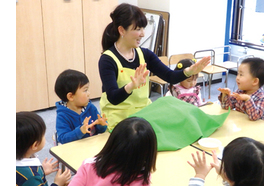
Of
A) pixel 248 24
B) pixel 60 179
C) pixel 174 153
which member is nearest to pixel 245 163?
pixel 174 153

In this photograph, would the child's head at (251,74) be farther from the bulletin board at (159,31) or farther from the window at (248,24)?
the window at (248,24)

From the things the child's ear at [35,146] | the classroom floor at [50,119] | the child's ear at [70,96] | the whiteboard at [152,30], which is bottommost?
the classroom floor at [50,119]

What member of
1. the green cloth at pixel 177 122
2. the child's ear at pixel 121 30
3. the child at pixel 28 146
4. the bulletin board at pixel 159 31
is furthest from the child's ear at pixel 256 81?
the bulletin board at pixel 159 31

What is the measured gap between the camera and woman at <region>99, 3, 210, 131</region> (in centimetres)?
206

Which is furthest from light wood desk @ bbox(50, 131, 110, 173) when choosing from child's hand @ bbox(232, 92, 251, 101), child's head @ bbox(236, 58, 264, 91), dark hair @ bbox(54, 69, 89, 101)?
child's head @ bbox(236, 58, 264, 91)

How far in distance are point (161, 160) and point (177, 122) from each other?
0.33 metres

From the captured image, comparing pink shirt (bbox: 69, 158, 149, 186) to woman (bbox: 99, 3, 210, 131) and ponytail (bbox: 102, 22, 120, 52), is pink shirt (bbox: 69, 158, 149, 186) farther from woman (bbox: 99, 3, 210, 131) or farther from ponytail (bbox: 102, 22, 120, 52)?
ponytail (bbox: 102, 22, 120, 52)

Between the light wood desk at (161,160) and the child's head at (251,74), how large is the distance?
765 millimetres

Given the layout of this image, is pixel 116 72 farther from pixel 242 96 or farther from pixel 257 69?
pixel 257 69

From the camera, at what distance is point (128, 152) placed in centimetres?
118

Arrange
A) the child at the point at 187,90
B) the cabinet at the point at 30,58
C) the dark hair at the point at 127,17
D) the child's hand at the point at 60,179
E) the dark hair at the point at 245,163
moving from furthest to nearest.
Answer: the cabinet at the point at 30,58
the child at the point at 187,90
the dark hair at the point at 127,17
the child's hand at the point at 60,179
the dark hair at the point at 245,163

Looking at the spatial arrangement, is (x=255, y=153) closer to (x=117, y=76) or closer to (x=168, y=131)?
(x=168, y=131)

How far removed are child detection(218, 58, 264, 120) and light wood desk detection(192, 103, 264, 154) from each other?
0.05 meters

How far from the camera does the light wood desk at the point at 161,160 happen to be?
153 cm
